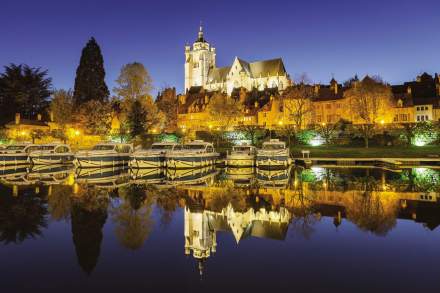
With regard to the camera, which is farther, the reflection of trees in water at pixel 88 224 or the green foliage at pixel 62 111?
the green foliage at pixel 62 111

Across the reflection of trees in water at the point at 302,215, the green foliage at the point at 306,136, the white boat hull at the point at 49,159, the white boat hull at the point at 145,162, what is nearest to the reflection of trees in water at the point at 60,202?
the reflection of trees in water at the point at 302,215

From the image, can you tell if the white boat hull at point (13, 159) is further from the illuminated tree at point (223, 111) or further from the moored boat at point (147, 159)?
the illuminated tree at point (223, 111)

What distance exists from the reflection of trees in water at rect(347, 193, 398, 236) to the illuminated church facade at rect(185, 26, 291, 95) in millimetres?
107542

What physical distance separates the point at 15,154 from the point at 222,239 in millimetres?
40786

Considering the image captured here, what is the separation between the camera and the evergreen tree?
234 feet

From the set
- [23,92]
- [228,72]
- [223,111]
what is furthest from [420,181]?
[228,72]

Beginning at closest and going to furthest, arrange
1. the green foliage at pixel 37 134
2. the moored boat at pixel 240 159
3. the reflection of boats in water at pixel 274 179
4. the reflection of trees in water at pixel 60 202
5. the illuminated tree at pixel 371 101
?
the reflection of trees in water at pixel 60 202 → the reflection of boats in water at pixel 274 179 → the moored boat at pixel 240 159 → the illuminated tree at pixel 371 101 → the green foliage at pixel 37 134

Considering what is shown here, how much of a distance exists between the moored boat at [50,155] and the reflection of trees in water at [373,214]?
121 feet

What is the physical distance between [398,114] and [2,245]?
73.7 m

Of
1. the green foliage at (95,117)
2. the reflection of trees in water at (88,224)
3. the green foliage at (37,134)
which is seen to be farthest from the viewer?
the green foliage at (37,134)

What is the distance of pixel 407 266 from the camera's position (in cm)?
1051

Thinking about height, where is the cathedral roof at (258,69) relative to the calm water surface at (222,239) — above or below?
above

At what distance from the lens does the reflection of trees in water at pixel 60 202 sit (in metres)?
→ 17.1

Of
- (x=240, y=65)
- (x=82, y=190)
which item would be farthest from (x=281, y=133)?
(x=240, y=65)
